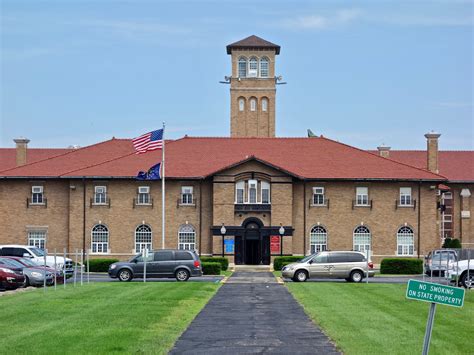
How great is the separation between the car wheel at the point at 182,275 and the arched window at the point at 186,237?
21129mm

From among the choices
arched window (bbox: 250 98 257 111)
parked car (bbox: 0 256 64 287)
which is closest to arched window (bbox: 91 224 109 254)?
parked car (bbox: 0 256 64 287)

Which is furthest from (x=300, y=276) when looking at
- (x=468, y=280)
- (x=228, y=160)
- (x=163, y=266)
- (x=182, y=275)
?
(x=228, y=160)

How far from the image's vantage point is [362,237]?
6631 centimetres

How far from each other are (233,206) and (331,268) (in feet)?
68.5

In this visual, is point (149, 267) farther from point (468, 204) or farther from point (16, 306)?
point (468, 204)

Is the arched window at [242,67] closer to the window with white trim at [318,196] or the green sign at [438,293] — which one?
the window with white trim at [318,196]

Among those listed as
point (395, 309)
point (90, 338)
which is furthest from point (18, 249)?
point (90, 338)

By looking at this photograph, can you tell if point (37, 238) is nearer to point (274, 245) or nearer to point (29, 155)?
point (274, 245)

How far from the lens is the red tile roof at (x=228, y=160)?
66250 millimetres

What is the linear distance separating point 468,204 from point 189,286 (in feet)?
158

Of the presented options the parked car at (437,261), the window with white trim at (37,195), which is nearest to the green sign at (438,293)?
the parked car at (437,261)

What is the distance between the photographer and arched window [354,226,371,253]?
6612cm

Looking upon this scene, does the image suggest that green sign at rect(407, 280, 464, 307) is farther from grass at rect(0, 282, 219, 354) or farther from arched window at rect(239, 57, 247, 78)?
arched window at rect(239, 57, 247, 78)

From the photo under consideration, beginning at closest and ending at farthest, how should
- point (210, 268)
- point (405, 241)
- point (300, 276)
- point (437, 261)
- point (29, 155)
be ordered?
point (300, 276)
point (437, 261)
point (210, 268)
point (405, 241)
point (29, 155)
